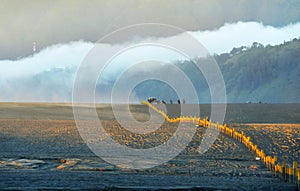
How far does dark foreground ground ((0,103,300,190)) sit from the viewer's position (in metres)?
19.2

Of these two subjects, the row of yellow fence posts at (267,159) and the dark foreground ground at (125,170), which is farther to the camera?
the row of yellow fence posts at (267,159)

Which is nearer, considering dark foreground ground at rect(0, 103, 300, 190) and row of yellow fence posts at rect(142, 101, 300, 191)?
dark foreground ground at rect(0, 103, 300, 190)

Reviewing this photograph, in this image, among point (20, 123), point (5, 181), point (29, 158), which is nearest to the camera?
point (5, 181)

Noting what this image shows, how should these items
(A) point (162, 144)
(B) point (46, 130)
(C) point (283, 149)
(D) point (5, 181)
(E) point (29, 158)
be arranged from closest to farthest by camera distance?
(D) point (5, 181) < (E) point (29, 158) < (C) point (283, 149) < (A) point (162, 144) < (B) point (46, 130)

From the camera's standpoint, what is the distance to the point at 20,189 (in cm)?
1730

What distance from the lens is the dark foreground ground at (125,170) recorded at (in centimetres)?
1922

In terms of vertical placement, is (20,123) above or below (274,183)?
above

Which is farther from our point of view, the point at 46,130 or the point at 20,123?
the point at 20,123

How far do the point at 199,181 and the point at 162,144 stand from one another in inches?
534

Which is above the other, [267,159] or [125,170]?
[267,159]

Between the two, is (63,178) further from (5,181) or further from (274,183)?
(274,183)

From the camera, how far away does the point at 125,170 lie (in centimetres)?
2361

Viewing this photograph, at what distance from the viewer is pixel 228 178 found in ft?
71.7

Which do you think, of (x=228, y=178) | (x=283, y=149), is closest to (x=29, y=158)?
(x=228, y=178)
